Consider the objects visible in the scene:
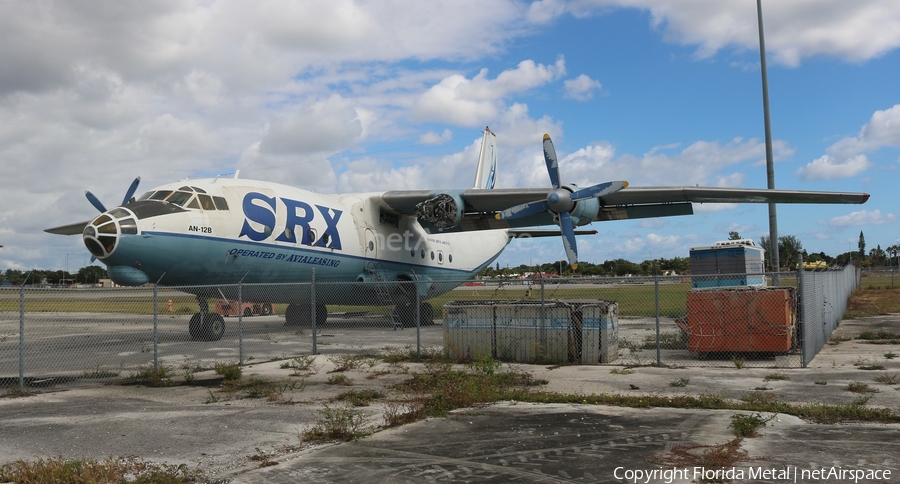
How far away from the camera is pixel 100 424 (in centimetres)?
802

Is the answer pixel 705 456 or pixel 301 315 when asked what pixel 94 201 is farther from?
pixel 705 456

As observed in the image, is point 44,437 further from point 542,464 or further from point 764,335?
point 764,335

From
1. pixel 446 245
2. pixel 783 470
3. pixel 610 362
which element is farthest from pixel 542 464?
pixel 446 245

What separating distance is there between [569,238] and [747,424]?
13.4 m

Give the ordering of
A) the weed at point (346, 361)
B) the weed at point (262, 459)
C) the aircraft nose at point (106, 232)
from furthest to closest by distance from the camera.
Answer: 1. the aircraft nose at point (106, 232)
2. the weed at point (346, 361)
3. the weed at point (262, 459)

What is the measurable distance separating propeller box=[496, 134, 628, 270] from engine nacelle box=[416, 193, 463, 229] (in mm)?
1548

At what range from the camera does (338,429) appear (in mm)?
7113

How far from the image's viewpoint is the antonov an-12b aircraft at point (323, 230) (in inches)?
592

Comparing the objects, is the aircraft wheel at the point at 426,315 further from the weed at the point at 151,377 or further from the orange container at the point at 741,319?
the weed at the point at 151,377

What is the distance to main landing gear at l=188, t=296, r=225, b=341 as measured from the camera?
1549 cm

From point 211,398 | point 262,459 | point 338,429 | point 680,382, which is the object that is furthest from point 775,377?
point 211,398

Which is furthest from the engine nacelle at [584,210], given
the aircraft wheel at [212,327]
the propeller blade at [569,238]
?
the aircraft wheel at [212,327]

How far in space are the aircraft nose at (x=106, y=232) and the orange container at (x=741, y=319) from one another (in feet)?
39.2

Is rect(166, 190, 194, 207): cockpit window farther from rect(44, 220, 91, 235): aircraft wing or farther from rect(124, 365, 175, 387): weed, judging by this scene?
rect(44, 220, 91, 235): aircraft wing
